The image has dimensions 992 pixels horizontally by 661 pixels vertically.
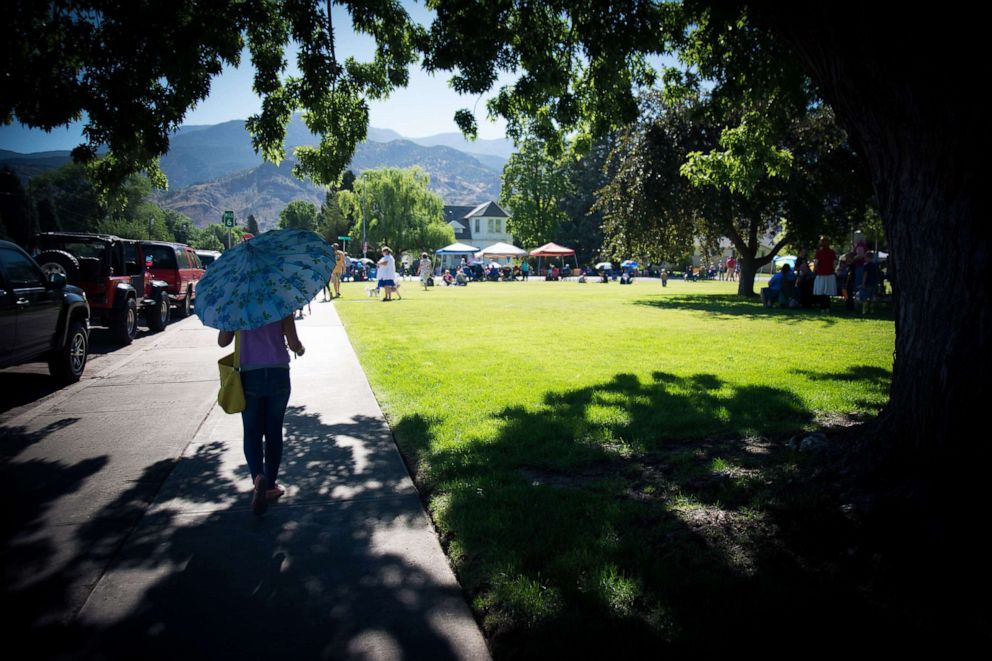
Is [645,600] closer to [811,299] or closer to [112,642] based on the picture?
[112,642]

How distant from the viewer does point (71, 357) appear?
8.15m

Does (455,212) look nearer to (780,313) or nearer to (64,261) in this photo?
(780,313)

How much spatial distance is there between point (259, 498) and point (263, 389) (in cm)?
74

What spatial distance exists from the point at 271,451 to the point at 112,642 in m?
1.55

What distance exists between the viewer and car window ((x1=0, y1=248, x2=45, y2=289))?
7.15 m

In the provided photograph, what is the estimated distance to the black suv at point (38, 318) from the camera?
6.85 metres

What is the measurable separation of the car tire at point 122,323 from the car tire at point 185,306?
5.12 m

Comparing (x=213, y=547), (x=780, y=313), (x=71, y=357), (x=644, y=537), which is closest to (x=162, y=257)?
(x=71, y=357)

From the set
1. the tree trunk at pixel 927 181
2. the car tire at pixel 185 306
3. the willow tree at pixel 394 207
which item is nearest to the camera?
the tree trunk at pixel 927 181

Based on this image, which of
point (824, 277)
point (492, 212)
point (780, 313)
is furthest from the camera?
point (492, 212)

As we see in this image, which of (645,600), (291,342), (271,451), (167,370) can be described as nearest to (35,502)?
(271,451)

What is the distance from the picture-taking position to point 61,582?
2.99 metres

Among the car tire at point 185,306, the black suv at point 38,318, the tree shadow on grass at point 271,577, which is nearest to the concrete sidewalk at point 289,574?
the tree shadow on grass at point 271,577

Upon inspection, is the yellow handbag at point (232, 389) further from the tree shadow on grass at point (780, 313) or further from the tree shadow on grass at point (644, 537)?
the tree shadow on grass at point (780, 313)
